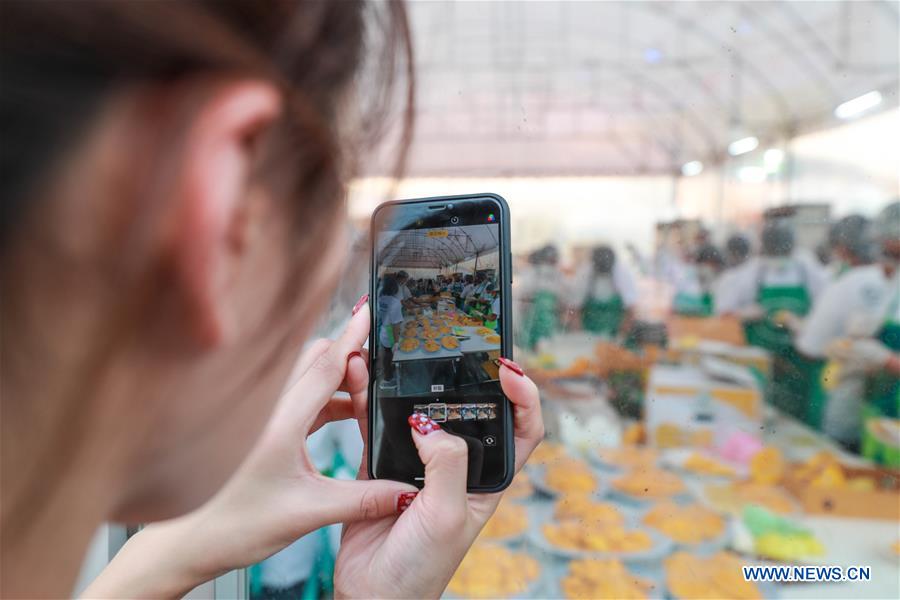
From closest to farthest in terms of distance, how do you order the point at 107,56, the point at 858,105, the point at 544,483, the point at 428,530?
the point at 107,56 → the point at 428,530 → the point at 544,483 → the point at 858,105

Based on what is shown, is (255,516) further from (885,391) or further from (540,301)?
(885,391)

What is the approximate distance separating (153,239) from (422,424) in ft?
1.20

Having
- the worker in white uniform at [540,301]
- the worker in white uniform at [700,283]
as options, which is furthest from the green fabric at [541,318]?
the worker in white uniform at [700,283]

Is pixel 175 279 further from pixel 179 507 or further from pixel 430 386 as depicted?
pixel 430 386

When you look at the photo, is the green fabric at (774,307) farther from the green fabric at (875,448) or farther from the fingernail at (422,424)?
the fingernail at (422,424)

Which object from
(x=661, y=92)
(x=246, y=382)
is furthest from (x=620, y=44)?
(x=246, y=382)

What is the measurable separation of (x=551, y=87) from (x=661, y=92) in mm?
214

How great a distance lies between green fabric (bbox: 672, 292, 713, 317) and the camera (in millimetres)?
1172

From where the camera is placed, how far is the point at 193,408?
0.25 metres

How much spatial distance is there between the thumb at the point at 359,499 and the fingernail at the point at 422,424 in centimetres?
5

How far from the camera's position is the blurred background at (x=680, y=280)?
31.1 inches

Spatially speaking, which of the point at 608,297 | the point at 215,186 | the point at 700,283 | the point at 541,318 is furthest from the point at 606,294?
the point at 215,186

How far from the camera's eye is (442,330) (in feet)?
1.80
